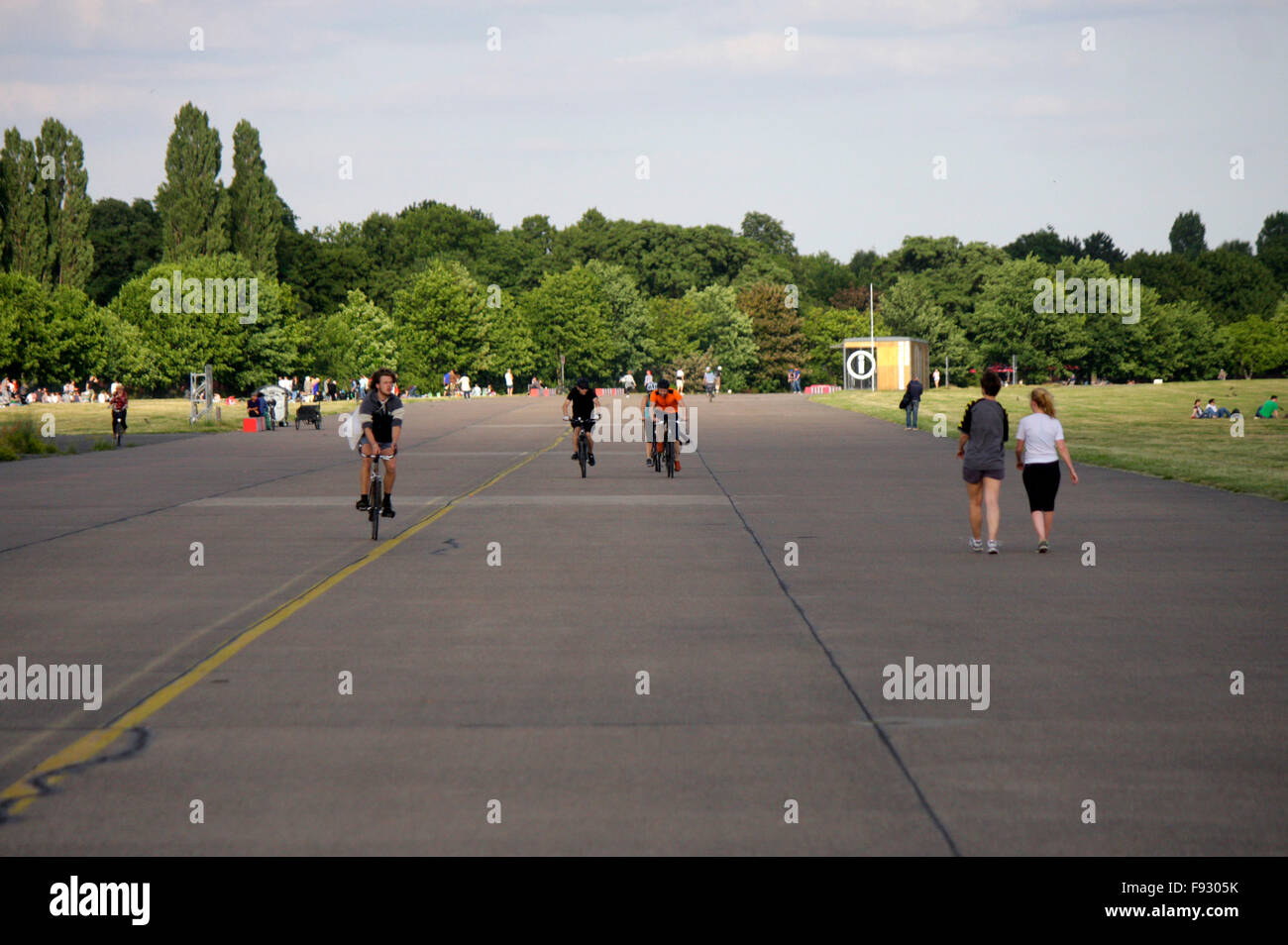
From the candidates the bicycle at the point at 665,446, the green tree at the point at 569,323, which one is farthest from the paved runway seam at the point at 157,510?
the green tree at the point at 569,323

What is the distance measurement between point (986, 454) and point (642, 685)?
7961mm

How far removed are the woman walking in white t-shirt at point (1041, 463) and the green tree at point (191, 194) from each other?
296ft

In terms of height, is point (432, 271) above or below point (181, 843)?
above

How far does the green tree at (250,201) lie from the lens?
10362 centimetres

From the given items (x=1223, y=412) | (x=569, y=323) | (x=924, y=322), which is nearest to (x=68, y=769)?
(x=1223, y=412)

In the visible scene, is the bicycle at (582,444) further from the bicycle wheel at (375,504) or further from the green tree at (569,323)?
the green tree at (569,323)

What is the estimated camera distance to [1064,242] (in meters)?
183

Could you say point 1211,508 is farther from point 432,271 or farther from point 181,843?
point 432,271

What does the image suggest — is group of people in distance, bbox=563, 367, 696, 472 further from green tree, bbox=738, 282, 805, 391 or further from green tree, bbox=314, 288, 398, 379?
green tree, bbox=738, 282, 805, 391

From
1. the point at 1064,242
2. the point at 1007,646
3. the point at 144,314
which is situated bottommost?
the point at 1007,646

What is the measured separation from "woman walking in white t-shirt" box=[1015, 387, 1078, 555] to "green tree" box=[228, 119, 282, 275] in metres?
93.4

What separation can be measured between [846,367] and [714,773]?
9835 centimetres
